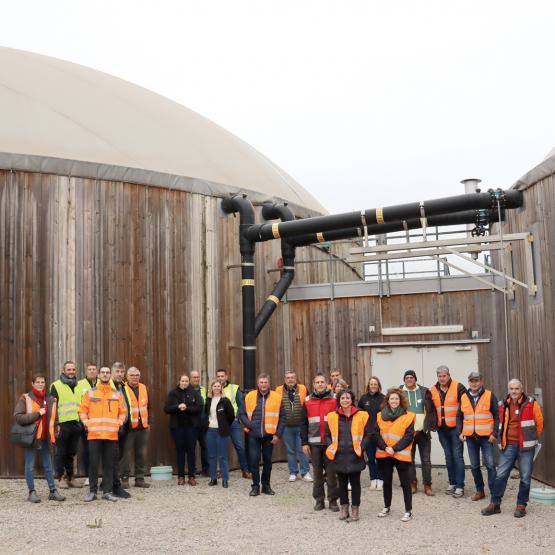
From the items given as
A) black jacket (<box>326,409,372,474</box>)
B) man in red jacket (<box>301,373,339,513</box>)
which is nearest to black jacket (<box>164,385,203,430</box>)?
man in red jacket (<box>301,373,339,513</box>)

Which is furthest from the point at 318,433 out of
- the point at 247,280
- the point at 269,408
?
the point at 247,280

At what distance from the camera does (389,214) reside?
13102mm

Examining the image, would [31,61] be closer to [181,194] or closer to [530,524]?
[181,194]

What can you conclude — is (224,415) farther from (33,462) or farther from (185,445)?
(33,462)

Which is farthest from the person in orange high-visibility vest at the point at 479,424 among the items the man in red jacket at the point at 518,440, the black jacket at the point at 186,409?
the black jacket at the point at 186,409

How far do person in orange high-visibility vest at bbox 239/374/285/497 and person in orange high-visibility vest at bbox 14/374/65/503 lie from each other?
273cm

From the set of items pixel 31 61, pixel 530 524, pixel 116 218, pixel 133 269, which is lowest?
pixel 530 524

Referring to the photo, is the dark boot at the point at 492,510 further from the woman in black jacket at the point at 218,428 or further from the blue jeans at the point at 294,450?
the woman in black jacket at the point at 218,428

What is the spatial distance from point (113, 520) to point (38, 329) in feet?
14.0

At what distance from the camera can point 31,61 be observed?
16.7 m

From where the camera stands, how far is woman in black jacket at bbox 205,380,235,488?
39.1 feet

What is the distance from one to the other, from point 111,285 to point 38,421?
3.21m

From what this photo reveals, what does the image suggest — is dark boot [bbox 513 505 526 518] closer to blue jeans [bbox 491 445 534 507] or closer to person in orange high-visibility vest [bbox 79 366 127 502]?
blue jeans [bbox 491 445 534 507]

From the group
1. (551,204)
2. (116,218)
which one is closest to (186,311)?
(116,218)
